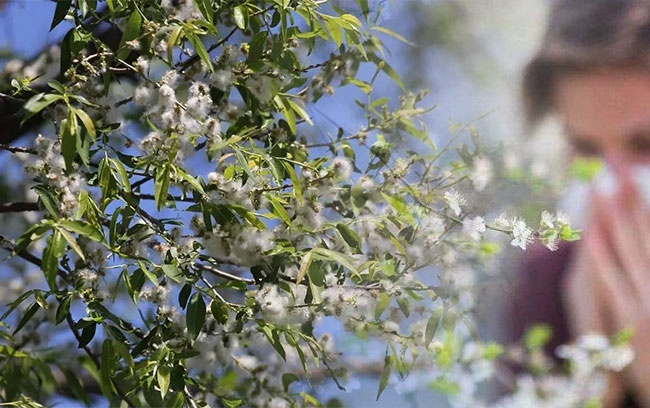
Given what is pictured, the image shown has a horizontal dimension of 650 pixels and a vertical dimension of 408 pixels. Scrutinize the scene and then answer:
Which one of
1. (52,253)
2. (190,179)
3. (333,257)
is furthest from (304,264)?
(52,253)

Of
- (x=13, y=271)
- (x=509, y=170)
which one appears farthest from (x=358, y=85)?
(x=13, y=271)

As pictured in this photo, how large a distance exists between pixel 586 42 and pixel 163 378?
1.81 feet

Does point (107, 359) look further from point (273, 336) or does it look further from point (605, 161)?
point (605, 161)

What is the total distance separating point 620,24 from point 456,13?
0.19 meters

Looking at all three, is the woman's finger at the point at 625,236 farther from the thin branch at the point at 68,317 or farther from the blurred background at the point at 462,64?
the thin branch at the point at 68,317

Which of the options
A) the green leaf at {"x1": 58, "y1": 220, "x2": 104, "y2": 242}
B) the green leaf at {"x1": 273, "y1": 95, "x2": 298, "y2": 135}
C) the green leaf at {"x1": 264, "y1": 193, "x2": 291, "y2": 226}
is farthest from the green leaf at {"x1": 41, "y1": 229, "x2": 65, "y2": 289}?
the green leaf at {"x1": 273, "y1": 95, "x2": 298, "y2": 135}

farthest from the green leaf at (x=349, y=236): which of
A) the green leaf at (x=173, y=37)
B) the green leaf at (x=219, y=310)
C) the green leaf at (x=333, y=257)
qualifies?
the green leaf at (x=173, y=37)

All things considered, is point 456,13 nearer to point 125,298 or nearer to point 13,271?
point 125,298

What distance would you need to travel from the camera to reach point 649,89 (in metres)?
0.92

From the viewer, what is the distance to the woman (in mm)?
879

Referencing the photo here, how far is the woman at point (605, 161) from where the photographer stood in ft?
2.89

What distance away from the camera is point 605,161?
92 centimetres

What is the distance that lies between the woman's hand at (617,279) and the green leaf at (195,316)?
0.36 metres

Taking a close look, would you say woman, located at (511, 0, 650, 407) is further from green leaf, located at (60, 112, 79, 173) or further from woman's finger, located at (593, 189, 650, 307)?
green leaf, located at (60, 112, 79, 173)
